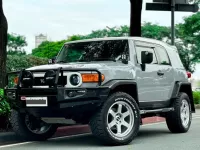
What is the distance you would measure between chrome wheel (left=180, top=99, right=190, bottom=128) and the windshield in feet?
6.88

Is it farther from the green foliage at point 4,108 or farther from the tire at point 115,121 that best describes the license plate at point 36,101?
the green foliage at point 4,108

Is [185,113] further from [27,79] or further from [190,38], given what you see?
[190,38]

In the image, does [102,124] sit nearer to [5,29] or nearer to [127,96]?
[127,96]

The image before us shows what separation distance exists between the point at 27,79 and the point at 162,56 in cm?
314

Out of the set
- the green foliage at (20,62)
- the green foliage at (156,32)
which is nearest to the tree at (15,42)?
the green foliage at (156,32)

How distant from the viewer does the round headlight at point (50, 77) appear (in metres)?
8.74

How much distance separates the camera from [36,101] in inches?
349

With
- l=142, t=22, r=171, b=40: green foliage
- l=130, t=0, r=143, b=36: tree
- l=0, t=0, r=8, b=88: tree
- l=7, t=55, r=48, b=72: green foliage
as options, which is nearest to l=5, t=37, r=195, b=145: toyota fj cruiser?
l=0, t=0, r=8, b=88: tree

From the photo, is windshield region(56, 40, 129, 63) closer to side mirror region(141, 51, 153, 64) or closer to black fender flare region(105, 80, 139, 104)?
side mirror region(141, 51, 153, 64)

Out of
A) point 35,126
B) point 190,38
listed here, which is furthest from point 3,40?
point 190,38

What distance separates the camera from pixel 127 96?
910cm

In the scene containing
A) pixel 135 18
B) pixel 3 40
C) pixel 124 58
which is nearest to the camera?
pixel 124 58

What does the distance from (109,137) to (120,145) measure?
0.41 metres

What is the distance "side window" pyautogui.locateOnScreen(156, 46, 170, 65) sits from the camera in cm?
1087
